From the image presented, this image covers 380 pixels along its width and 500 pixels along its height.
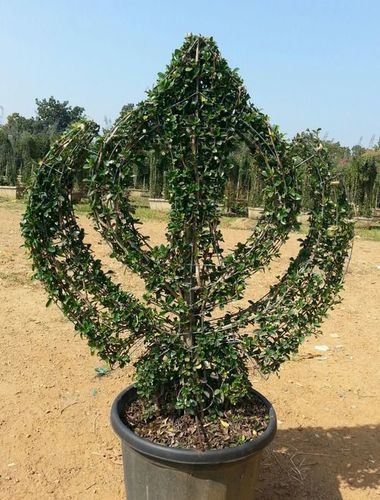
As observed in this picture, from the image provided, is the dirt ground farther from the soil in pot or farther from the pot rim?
the pot rim

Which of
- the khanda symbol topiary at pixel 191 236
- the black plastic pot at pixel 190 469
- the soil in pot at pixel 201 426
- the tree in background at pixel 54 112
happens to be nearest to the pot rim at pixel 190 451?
the black plastic pot at pixel 190 469

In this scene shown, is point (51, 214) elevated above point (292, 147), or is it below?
below

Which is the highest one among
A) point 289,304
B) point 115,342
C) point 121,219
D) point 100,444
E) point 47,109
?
point 47,109

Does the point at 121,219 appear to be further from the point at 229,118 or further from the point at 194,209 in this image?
the point at 229,118

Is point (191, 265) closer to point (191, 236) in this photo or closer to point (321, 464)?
point (191, 236)

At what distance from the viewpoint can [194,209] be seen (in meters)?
2.80

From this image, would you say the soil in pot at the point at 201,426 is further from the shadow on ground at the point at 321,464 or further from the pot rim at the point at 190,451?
the shadow on ground at the point at 321,464

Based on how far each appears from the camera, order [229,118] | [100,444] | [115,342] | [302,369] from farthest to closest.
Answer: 1. [302,369]
2. [100,444]
3. [115,342]
4. [229,118]

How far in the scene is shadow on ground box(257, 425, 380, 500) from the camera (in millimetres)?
3465

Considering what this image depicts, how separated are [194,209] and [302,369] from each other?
10.0 ft

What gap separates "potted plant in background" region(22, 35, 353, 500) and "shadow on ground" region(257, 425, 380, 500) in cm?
76

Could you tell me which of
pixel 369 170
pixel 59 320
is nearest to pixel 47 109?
pixel 369 170

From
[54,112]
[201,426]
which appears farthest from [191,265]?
[54,112]

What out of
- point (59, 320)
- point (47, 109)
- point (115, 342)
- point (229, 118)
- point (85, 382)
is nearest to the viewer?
point (229, 118)
